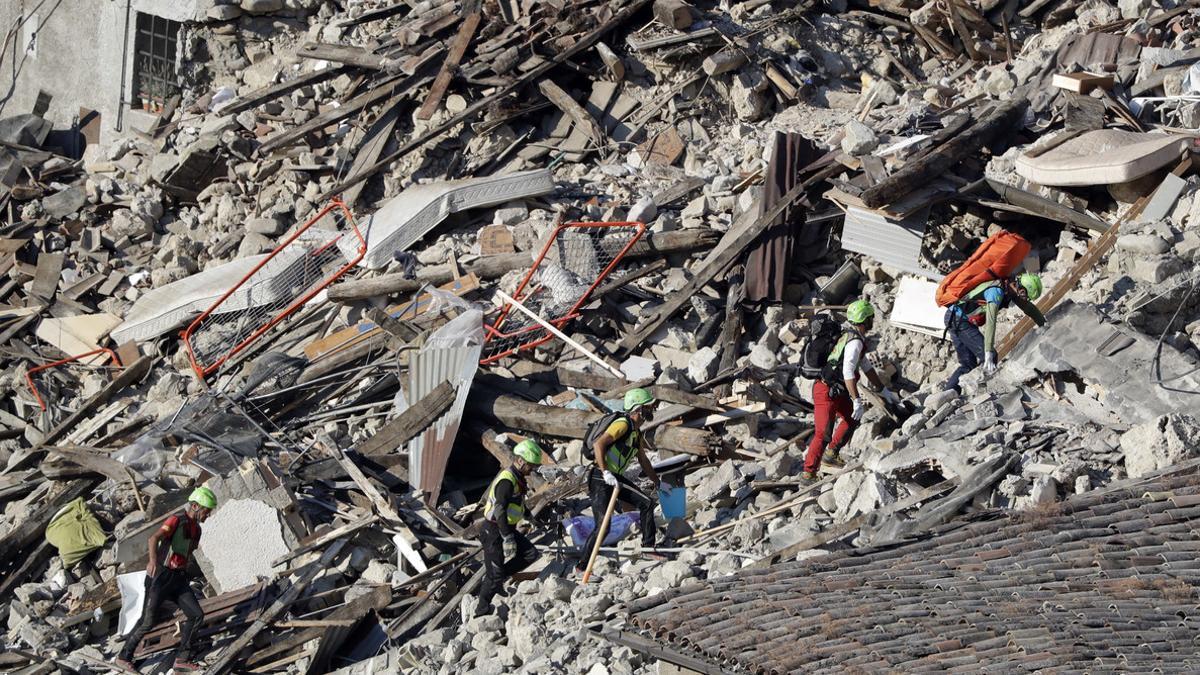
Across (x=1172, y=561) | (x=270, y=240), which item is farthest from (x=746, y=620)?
(x=270, y=240)

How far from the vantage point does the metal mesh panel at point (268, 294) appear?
1529 cm

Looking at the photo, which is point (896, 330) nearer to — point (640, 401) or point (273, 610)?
point (640, 401)

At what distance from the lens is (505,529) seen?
10.6 m

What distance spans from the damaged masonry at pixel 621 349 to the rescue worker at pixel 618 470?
38mm

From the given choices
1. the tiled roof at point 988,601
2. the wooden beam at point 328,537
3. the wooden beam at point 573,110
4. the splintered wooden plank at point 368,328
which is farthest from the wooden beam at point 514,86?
the tiled roof at point 988,601

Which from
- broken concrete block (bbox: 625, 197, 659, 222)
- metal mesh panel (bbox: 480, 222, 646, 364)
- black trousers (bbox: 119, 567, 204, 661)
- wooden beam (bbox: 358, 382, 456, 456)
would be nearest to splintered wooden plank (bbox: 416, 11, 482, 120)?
metal mesh panel (bbox: 480, 222, 646, 364)

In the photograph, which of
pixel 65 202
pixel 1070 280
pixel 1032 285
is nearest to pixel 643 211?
pixel 1032 285

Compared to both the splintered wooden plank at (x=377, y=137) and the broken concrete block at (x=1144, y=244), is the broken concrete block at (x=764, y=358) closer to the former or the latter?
the broken concrete block at (x=1144, y=244)

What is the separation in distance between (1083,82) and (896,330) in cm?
317

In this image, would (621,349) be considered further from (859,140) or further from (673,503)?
(859,140)

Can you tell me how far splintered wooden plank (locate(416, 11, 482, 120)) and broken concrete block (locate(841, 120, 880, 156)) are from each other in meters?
5.50

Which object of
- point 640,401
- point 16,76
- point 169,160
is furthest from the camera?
point 16,76

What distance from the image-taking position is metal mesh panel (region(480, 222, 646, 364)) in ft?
45.2

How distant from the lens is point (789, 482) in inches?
441
